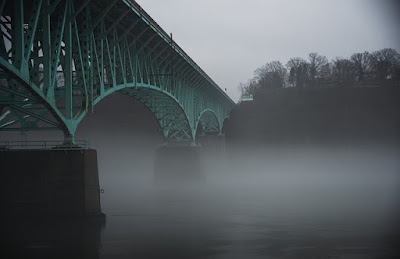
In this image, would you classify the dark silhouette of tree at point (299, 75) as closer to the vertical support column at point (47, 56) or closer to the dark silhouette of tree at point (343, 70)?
the dark silhouette of tree at point (343, 70)

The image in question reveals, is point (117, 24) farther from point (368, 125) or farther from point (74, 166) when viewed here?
point (368, 125)

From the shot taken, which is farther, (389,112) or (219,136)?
(389,112)

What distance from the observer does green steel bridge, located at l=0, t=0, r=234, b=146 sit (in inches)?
752

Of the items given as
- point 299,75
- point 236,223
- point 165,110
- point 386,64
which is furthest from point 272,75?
point 236,223

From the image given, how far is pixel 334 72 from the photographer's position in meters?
151

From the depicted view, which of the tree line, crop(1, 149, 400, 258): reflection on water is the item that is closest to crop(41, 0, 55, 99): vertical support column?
crop(1, 149, 400, 258): reflection on water

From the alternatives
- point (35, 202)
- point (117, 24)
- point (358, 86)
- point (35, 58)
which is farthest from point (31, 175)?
point (358, 86)

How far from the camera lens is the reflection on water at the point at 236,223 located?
833 inches

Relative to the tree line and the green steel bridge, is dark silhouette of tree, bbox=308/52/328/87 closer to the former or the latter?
the tree line

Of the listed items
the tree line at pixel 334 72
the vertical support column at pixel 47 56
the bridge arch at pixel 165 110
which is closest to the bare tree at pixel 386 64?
the tree line at pixel 334 72

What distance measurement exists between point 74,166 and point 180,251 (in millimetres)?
6402

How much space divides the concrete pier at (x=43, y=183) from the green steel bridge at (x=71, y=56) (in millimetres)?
1365

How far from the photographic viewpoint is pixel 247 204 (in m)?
39.8

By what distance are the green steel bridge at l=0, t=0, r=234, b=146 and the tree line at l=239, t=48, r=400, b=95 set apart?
3693 inches
